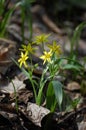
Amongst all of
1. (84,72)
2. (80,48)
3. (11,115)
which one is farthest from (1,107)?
(80,48)

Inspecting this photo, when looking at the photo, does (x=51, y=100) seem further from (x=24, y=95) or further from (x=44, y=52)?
(x=44, y=52)

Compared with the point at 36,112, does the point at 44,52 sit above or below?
above

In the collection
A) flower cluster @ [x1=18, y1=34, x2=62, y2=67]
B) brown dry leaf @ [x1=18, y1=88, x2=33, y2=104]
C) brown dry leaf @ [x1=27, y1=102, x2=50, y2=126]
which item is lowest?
brown dry leaf @ [x1=27, y1=102, x2=50, y2=126]

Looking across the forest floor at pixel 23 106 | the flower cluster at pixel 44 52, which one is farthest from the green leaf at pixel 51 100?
the flower cluster at pixel 44 52

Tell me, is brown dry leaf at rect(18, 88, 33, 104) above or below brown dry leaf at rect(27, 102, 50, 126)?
above

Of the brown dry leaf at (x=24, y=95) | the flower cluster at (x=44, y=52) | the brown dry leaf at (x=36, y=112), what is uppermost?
the flower cluster at (x=44, y=52)

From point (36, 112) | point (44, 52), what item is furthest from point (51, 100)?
point (44, 52)

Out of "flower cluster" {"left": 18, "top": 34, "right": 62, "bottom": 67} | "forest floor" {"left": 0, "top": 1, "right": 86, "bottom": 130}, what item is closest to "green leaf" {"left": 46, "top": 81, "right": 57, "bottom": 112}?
"forest floor" {"left": 0, "top": 1, "right": 86, "bottom": 130}

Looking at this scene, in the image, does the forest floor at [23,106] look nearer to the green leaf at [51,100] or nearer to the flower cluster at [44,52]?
the green leaf at [51,100]

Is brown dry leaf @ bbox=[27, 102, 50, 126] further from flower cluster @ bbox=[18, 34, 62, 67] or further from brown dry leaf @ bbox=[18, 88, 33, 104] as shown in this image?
flower cluster @ bbox=[18, 34, 62, 67]

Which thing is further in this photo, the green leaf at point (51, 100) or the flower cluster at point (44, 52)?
the green leaf at point (51, 100)

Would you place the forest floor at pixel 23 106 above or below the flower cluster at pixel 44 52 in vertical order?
below
